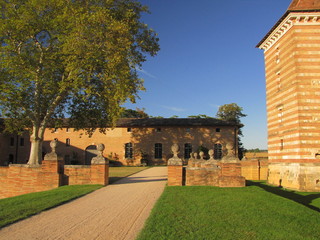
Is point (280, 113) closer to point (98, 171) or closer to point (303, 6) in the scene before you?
point (303, 6)

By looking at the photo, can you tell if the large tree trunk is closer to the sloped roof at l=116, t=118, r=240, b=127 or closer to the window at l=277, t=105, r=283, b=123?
the window at l=277, t=105, r=283, b=123

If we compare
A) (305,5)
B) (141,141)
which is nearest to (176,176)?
(305,5)

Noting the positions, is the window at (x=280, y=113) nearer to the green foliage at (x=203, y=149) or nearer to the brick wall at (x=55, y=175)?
the brick wall at (x=55, y=175)

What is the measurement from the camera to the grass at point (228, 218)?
215 inches

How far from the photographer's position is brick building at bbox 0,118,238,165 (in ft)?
117

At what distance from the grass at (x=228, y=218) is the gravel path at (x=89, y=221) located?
1.50 feet

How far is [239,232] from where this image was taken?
18.4ft

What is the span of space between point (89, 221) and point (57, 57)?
13577mm

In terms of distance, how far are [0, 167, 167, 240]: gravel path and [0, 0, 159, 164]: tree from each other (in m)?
8.37

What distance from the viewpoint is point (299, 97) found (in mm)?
16609

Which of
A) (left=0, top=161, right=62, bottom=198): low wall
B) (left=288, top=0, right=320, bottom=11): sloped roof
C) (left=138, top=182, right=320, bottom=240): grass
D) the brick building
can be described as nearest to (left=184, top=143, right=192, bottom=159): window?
the brick building

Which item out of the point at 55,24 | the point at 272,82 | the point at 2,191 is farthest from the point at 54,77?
the point at 272,82

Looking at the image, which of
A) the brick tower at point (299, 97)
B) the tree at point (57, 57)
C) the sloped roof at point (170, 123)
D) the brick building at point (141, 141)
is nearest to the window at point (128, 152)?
the brick building at point (141, 141)

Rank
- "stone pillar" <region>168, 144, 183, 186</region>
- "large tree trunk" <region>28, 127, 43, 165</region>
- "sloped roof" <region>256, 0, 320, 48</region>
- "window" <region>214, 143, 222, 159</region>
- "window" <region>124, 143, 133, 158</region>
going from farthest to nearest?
"window" <region>124, 143, 133, 158</region>
"window" <region>214, 143, 222, 159</region>
"large tree trunk" <region>28, 127, 43, 165</region>
"sloped roof" <region>256, 0, 320, 48</region>
"stone pillar" <region>168, 144, 183, 186</region>
